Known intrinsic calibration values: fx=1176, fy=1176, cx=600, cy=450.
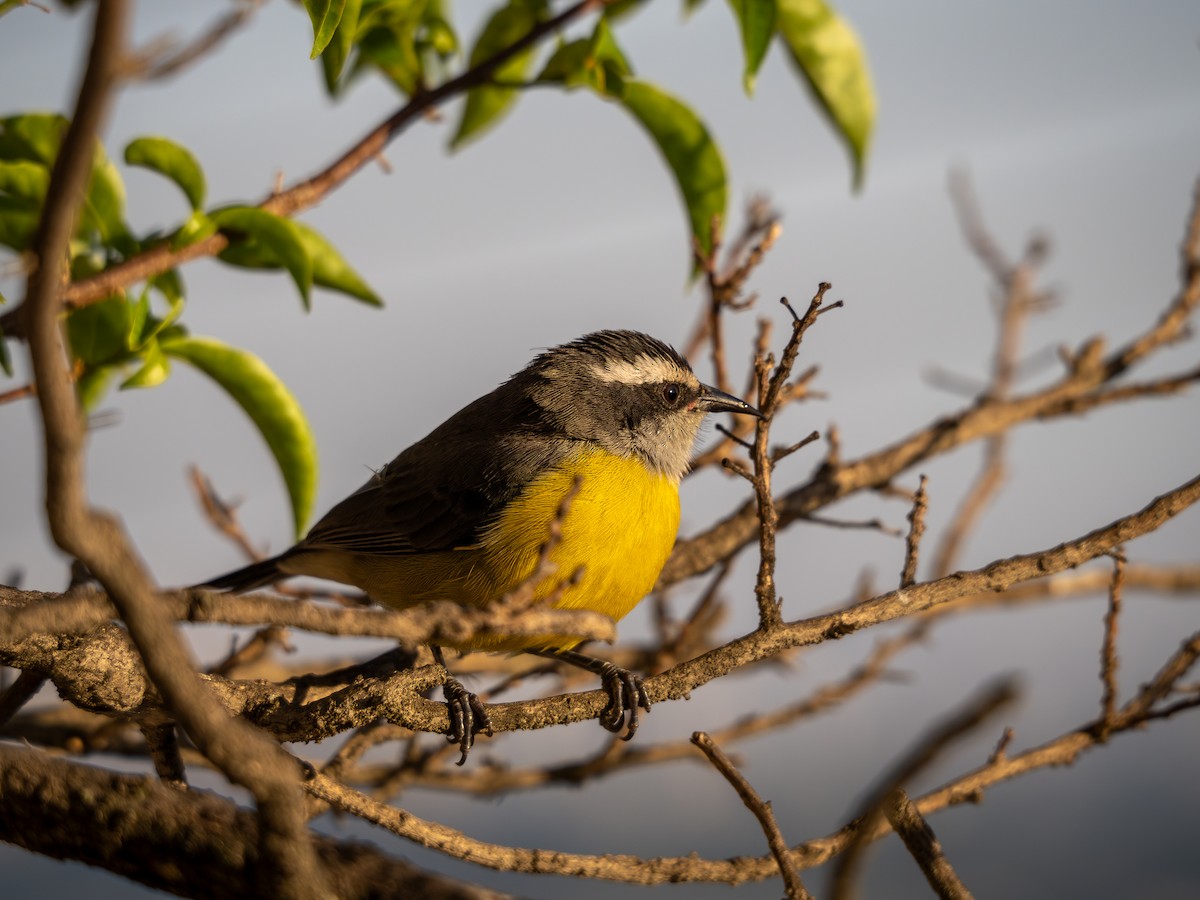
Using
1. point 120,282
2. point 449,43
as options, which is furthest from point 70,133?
point 449,43

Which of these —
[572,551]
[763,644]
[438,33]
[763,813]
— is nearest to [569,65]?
[438,33]

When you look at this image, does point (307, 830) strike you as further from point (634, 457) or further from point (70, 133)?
point (634, 457)

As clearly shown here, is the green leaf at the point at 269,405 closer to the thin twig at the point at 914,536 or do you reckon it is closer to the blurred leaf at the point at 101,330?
the blurred leaf at the point at 101,330

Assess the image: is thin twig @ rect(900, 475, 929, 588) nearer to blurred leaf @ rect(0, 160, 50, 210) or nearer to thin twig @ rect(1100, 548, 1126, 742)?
thin twig @ rect(1100, 548, 1126, 742)

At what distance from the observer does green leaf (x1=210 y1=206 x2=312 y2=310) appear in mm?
2848

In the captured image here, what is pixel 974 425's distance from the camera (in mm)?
4758

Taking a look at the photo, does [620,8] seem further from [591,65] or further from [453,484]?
[453,484]

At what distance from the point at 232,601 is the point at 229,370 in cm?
181

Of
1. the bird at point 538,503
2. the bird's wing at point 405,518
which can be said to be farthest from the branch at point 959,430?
the bird's wing at point 405,518

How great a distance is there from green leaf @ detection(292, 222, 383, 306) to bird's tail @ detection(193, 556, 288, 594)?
4.39ft

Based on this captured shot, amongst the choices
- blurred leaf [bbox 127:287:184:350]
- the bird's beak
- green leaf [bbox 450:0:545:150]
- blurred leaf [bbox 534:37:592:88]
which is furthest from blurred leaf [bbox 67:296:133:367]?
the bird's beak

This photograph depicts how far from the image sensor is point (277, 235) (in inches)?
113

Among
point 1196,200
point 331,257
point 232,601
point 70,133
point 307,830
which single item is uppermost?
point 1196,200

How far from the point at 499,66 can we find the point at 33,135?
1224mm
